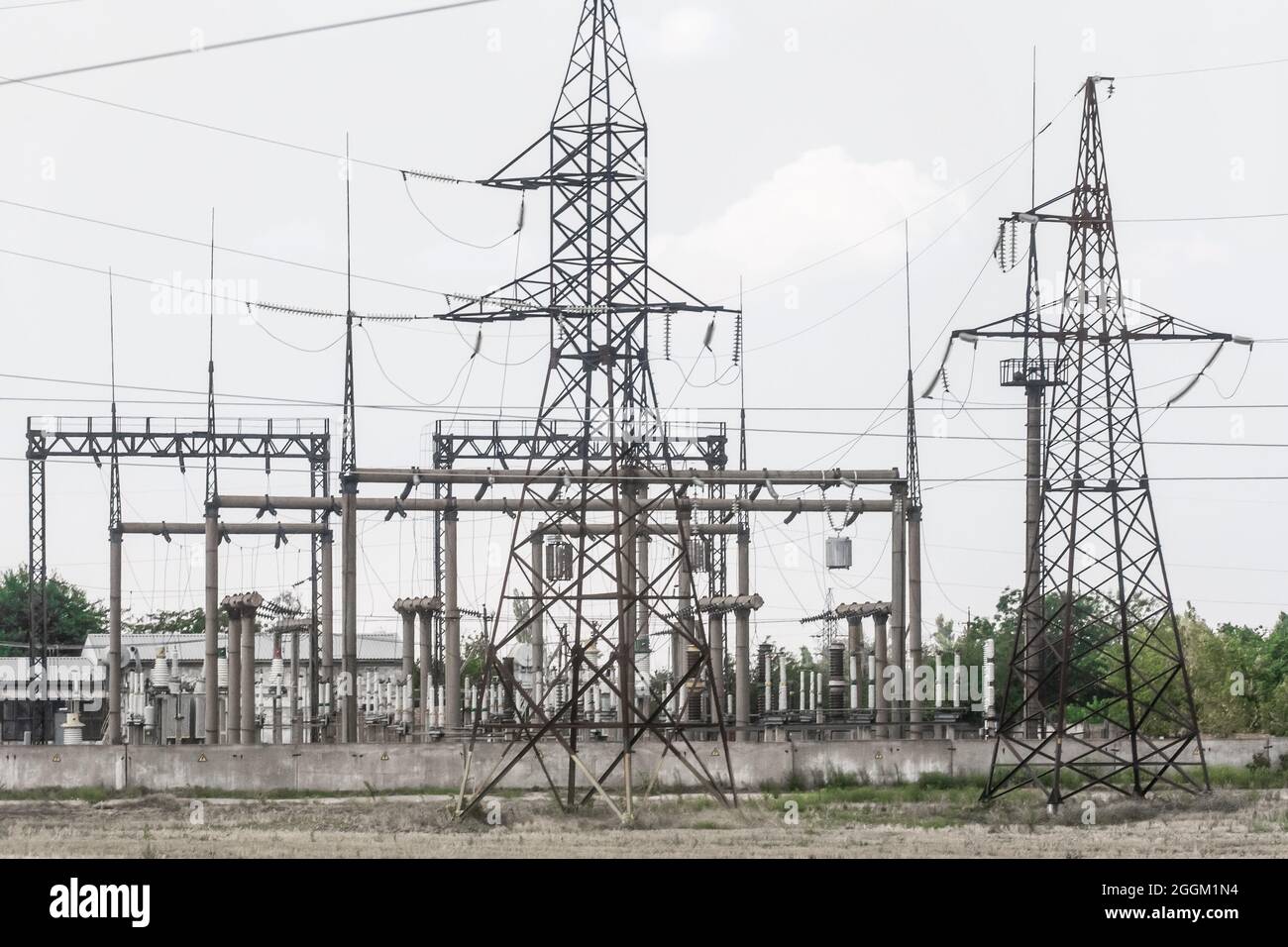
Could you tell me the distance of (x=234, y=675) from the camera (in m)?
54.8

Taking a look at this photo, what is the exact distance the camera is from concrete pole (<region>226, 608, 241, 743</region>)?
5444 centimetres

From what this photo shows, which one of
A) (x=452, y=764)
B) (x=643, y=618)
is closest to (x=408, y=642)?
(x=643, y=618)

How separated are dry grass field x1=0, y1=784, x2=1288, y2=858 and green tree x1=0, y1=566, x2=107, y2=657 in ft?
242

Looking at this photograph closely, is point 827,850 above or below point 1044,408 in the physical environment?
below

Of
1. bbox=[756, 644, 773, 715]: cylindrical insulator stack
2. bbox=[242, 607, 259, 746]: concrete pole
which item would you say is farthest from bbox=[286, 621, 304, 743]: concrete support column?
bbox=[756, 644, 773, 715]: cylindrical insulator stack

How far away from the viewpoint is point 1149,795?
127 ft

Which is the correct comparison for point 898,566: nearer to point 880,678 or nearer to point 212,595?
point 880,678

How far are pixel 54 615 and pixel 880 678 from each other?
2766 inches

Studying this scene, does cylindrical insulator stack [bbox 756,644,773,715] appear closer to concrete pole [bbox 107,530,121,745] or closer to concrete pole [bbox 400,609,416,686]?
concrete pole [bbox 400,609,416,686]

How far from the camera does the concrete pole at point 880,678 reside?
172ft
